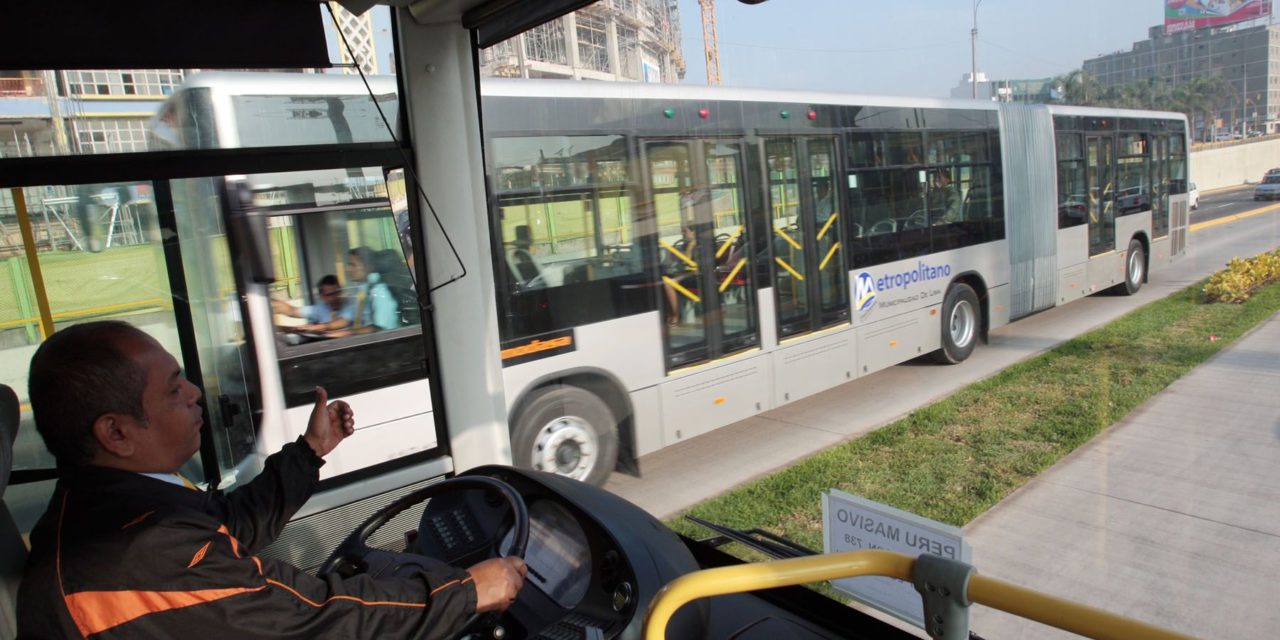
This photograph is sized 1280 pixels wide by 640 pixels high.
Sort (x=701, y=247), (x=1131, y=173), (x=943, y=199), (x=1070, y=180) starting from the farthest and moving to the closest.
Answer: (x=1131, y=173), (x=1070, y=180), (x=943, y=199), (x=701, y=247)

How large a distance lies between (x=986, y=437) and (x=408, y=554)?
4799 mm

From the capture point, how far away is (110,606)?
1389 millimetres

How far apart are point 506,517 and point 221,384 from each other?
1.84 meters

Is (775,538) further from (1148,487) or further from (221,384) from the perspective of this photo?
(1148,487)

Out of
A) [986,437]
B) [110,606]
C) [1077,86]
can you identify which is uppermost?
[1077,86]

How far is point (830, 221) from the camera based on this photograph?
7250 mm

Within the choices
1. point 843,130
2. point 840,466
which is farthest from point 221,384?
point 843,130

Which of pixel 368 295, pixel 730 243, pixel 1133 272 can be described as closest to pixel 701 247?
pixel 730 243

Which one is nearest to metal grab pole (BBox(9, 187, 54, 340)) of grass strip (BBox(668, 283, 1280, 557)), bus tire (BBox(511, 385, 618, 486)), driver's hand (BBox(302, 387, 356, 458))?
driver's hand (BBox(302, 387, 356, 458))

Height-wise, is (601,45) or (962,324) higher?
(601,45)

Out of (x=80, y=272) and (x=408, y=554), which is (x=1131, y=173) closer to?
(x=408, y=554)

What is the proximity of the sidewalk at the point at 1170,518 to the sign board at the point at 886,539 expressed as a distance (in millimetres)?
1299

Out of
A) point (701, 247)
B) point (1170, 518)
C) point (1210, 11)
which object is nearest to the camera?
point (1210, 11)

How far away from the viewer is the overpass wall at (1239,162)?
3.79 m
